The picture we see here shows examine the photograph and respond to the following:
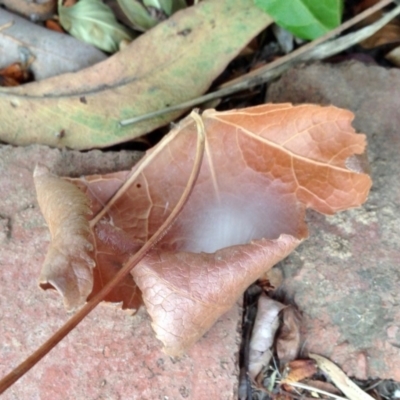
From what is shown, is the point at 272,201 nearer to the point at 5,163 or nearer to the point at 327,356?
the point at 327,356

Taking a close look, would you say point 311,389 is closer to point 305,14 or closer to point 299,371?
point 299,371

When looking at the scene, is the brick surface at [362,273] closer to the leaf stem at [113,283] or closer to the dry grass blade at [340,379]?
the dry grass blade at [340,379]

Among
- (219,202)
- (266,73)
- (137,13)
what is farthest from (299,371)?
(137,13)

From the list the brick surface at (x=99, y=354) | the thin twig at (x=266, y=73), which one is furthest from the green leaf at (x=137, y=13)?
the brick surface at (x=99, y=354)

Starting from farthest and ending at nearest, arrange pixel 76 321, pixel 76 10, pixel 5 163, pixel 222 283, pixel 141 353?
pixel 76 10 → pixel 5 163 → pixel 141 353 → pixel 222 283 → pixel 76 321

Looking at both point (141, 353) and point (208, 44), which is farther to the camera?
point (208, 44)

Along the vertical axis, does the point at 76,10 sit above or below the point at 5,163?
above

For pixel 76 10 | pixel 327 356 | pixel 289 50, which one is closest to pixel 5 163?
pixel 76 10
